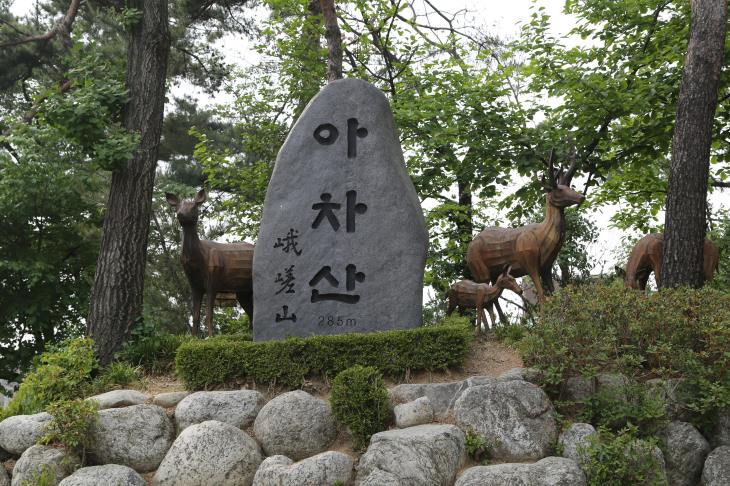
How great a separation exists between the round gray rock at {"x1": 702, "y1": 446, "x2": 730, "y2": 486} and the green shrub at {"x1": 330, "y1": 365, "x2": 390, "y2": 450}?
9.21 feet

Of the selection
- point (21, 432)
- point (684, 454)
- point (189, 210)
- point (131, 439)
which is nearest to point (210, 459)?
point (131, 439)

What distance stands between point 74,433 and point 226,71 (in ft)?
40.0

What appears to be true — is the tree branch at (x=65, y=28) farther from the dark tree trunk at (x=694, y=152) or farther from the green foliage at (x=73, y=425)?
the dark tree trunk at (x=694, y=152)

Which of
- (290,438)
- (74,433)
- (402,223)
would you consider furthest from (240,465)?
(402,223)

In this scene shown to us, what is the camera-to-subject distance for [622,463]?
20.4 ft

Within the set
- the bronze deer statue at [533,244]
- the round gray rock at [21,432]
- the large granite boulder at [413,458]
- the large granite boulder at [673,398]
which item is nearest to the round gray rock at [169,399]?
the round gray rock at [21,432]

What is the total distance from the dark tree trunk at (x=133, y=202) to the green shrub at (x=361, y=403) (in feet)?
13.4

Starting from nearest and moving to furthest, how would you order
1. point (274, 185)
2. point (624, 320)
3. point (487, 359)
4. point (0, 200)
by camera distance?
point (624, 320)
point (487, 359)
point (274, 185)
point (0, 200)

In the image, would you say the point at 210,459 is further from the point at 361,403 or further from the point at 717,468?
the point at 717,468

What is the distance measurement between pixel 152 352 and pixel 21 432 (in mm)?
2293

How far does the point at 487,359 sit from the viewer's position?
330 inches

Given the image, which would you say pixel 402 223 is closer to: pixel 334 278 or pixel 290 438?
pixel 334 278

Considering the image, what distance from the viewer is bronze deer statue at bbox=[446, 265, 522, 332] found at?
29.7ft

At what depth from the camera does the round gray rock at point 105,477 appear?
264 inches
